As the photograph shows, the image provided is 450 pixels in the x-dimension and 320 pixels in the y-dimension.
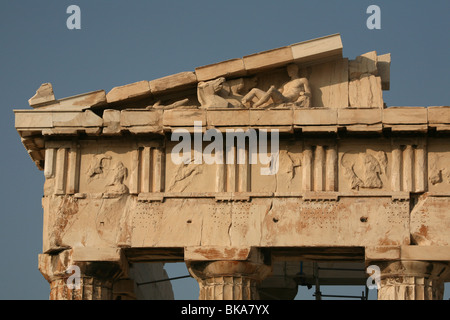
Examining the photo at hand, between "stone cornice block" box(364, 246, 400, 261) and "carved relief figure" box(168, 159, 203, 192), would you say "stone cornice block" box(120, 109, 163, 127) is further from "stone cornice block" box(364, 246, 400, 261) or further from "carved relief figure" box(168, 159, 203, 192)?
"stone cornice block" box(364, 246, 400, 261)

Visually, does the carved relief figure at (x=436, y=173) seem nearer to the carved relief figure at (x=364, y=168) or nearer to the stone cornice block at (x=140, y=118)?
the carved relief figure at (x=364, y=168)

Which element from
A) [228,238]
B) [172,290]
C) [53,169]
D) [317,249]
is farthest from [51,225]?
[172,290]

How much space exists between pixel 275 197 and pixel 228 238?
Answer: 1206mm

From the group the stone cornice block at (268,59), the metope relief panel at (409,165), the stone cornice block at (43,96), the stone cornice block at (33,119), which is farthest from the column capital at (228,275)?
the stone cornice block at (43,96)

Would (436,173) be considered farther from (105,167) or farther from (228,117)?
(105,167)

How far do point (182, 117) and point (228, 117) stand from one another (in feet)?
2.92

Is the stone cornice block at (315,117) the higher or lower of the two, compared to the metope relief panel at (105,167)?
higher

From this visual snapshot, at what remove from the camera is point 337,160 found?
28.3 meters

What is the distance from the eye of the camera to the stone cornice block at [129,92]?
28.7 m

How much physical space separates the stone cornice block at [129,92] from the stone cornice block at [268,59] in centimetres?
203

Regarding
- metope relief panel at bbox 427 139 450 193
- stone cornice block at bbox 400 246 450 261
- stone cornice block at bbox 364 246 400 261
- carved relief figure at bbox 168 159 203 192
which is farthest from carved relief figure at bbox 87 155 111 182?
metope relief panel at bbox 427 139 450 193

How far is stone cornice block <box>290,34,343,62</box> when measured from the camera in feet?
93.8

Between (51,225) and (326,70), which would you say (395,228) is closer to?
(326,70)
